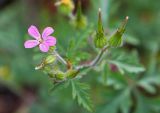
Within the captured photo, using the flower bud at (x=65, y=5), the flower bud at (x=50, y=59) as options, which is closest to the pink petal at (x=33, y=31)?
the flower bud at (x=50, y=59)

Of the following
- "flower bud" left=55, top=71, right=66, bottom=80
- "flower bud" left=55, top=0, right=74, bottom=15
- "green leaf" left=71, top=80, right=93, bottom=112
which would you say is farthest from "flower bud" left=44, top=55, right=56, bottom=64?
"flower bud" left=55, top=0, right=74, bottom=15

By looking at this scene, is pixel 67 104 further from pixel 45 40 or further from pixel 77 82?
pixel 45 40

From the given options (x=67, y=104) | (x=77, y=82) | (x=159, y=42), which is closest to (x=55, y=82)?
(x=77, y=82)

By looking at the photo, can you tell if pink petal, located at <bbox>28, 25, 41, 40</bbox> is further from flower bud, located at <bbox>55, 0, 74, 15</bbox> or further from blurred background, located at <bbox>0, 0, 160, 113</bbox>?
blurred background, located at <bbox>0, 0, 160, 113</bbox>

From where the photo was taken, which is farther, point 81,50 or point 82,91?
point 81,50

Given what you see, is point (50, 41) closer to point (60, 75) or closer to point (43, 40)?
point (43, 40)

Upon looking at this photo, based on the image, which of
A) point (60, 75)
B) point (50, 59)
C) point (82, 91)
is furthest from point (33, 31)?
point (82, 91)

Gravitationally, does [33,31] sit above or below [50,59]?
above

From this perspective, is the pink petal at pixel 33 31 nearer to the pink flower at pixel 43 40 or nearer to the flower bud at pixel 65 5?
the pink flower at pixel 43 40
